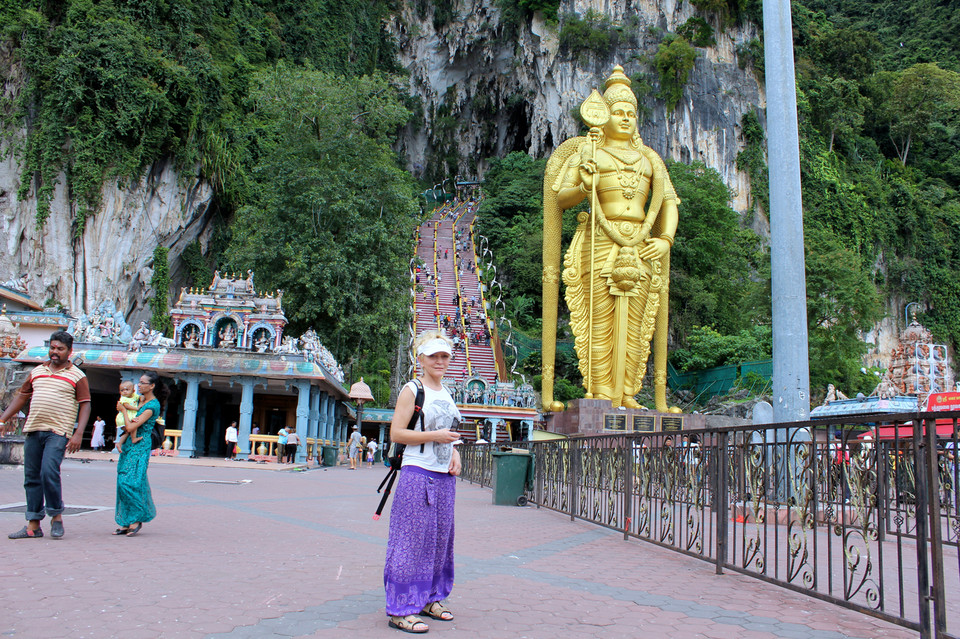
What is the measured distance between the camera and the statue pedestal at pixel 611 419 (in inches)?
625

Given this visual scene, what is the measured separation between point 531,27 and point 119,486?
1704 inches

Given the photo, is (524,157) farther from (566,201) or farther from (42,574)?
(42,574)

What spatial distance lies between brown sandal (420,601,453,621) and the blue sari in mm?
3107

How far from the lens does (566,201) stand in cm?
1748

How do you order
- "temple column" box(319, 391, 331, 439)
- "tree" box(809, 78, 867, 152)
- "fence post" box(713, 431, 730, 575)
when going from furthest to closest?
1. "tree" box(809, 78, 867, 152)
2. "temple column" box(319, 391, 331, 439)
3. "fence post" box(713, 431, 730, 575)

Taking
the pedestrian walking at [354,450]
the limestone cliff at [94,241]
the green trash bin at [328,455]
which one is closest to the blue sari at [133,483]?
Result: the pedestrian walking at [354,450]

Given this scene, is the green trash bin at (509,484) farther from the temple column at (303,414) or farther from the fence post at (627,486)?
the temple column at (303,414)

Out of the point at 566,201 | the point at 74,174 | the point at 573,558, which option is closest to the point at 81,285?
the point at 74,174

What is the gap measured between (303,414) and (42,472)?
14.6 metres

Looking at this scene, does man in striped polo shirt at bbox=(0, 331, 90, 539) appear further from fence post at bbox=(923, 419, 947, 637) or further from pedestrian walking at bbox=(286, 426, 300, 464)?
pedestrian walking at bbox=(286, 426, 300, 464)

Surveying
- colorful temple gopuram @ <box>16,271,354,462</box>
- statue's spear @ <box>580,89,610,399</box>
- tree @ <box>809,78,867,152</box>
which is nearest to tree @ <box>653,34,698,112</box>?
tree @ <box>809,78,867,152</box>

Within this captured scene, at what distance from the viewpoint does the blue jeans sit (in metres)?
5.23

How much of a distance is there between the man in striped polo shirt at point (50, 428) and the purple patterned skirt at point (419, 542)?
287 centimetres

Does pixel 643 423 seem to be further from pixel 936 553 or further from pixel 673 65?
pixel 673 65
